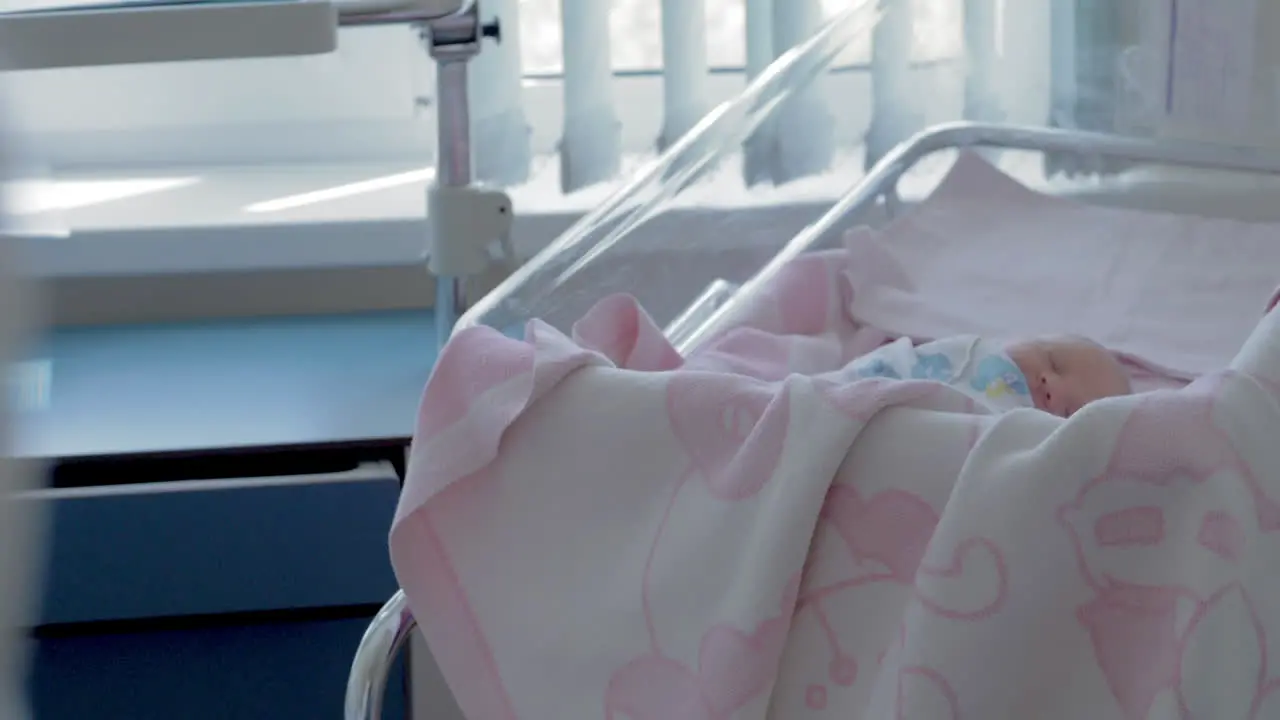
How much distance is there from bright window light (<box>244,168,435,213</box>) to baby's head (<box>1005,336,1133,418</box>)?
0.94 meters

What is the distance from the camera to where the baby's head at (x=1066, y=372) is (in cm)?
94

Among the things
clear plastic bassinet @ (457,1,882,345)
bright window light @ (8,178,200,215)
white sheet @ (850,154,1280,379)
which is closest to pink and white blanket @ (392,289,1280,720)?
clear plastic bassinet @ (457,1,882,345)

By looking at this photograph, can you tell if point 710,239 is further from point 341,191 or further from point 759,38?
point 341,191

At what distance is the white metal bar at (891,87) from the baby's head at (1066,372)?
71 cm

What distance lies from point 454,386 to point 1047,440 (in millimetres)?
286

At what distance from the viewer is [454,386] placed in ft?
2.47

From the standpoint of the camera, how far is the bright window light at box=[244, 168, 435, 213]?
168 cm

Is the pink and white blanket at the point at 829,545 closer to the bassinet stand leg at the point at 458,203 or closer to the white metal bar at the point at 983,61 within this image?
the bassinet stand leg at the point at 458,203

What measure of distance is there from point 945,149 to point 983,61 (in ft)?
1.04

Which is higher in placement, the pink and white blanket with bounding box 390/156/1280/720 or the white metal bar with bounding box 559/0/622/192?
the white metal bar with bounding box 559/0/622/192

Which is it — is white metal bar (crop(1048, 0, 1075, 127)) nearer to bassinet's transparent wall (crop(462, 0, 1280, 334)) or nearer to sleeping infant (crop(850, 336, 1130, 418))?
bassinet's transparent wall (crop(462, 0, 1280, 334))

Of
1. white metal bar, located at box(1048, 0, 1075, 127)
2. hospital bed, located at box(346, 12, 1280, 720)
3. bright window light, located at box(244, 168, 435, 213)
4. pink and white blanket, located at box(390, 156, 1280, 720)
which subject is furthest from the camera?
bright window light, located at box(244, 168, 435, 213)

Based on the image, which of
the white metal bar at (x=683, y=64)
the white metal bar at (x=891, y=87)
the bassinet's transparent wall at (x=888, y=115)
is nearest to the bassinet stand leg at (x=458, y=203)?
the bassinet's transparent wall at (x=888, y=115)

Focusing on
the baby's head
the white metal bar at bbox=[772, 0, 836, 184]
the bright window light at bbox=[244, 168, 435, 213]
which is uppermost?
the white metal bar at bbox=[772, 0, 836, 184]
